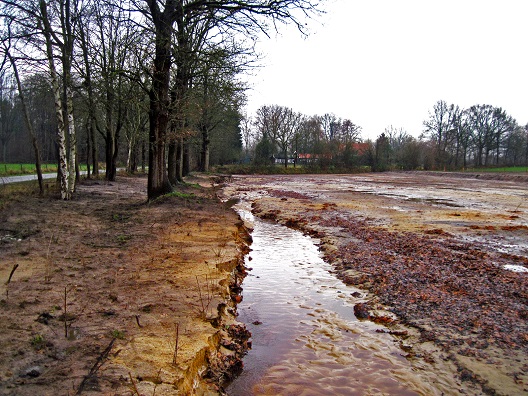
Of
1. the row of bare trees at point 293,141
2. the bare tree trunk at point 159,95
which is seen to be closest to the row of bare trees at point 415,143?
the row of bare trees at point 293,141

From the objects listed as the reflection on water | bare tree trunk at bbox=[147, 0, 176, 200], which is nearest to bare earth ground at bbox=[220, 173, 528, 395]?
the reflection on water

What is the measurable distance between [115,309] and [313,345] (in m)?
2.60

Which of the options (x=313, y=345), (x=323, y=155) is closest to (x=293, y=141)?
(x=323, y=155)

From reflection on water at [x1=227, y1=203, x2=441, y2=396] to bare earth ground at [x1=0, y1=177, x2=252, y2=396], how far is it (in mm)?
375

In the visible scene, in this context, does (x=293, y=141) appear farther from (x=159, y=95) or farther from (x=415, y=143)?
(x=159, y=95)

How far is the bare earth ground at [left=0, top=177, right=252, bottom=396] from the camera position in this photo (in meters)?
3.25

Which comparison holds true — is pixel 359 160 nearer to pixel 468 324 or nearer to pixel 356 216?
pixel 356 216

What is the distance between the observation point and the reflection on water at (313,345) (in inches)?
155

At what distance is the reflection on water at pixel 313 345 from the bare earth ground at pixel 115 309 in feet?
1.23

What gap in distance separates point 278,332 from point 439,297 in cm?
293

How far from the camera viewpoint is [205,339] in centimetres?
420

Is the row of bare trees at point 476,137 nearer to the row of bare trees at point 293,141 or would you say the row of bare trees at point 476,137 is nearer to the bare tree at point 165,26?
the row of bare trees at point 293,141

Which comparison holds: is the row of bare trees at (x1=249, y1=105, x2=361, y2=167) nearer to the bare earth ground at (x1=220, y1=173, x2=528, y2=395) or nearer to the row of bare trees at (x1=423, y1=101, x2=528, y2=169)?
the row of bare trees at (x1=423, y1=101, x2=528, y2=169)

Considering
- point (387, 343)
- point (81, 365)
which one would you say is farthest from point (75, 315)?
point (387, 343)
